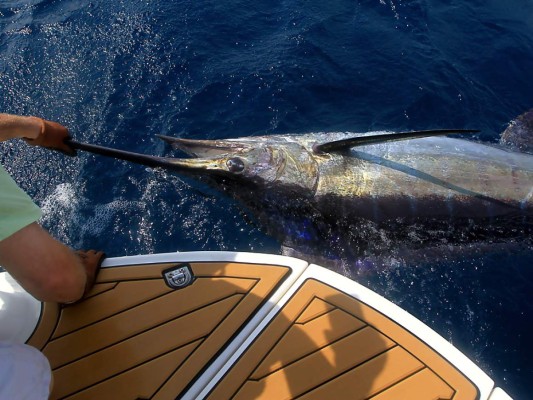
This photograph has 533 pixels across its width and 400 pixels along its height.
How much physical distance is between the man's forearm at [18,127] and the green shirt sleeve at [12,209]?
39cm

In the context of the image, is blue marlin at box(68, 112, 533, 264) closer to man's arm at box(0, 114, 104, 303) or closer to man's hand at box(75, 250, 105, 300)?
man's hand at box(75, 250, 105, 300)

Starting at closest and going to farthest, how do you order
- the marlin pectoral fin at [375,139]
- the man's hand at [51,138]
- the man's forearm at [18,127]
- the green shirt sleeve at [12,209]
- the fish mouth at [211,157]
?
the green shirt sleeve at [12,209] → the man's forearm at [18,127] → the man's hand at [51,138] → the marlin pectoral fin at [375,139] → the fish mouth at [211,157]

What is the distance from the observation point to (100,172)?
13.8 ft

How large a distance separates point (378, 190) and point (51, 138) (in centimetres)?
219

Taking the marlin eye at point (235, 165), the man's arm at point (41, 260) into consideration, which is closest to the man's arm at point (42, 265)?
the man's arm at point (41, 260)

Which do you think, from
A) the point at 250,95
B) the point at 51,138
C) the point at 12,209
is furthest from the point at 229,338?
the point at 250,95

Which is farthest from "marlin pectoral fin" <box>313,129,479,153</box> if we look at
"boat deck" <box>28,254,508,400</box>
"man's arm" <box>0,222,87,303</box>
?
"man's arm" <box>0,222,87,303</box>

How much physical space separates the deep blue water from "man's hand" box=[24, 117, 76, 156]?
41.1 inches

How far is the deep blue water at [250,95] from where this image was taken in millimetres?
3416

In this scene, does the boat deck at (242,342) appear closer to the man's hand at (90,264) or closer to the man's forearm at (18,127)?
the man's hand at (90,264)

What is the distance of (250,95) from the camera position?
4824 mm

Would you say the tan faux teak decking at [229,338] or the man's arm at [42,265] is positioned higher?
the man's arm at [42,265]

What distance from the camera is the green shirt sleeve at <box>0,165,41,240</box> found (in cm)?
210

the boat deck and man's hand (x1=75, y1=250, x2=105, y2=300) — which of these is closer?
the boat deck
